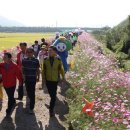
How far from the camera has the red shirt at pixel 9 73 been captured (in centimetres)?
920

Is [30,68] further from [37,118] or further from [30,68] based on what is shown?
[37,118]

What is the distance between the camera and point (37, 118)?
9.80 metres

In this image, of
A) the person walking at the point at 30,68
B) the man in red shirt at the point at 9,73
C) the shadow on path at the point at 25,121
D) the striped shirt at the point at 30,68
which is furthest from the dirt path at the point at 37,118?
the striped shirt at the point at 30,68

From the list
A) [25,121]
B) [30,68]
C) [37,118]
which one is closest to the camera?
[25,121]

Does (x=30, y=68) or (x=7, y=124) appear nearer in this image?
(x=7, y=124)

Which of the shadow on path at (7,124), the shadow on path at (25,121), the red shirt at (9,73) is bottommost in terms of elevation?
the shadow on path at (25,121)

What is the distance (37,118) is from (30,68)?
1292mm

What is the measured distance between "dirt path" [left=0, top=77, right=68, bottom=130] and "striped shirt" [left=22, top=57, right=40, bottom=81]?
100 cm

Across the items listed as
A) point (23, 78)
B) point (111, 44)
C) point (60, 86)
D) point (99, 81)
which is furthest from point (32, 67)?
point (111, 44)

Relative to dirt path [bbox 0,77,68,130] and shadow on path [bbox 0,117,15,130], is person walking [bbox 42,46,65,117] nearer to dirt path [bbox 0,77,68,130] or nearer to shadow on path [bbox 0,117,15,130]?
dirt path [bbox 0,77,68,130]

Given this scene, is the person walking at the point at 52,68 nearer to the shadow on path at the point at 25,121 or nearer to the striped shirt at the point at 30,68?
the striped shirt at the point at 30,68

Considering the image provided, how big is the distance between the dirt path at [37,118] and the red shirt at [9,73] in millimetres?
903

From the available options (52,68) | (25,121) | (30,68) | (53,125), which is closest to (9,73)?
(30,68)

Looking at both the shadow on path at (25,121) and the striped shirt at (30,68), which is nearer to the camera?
the shadow on path at (25,121)
